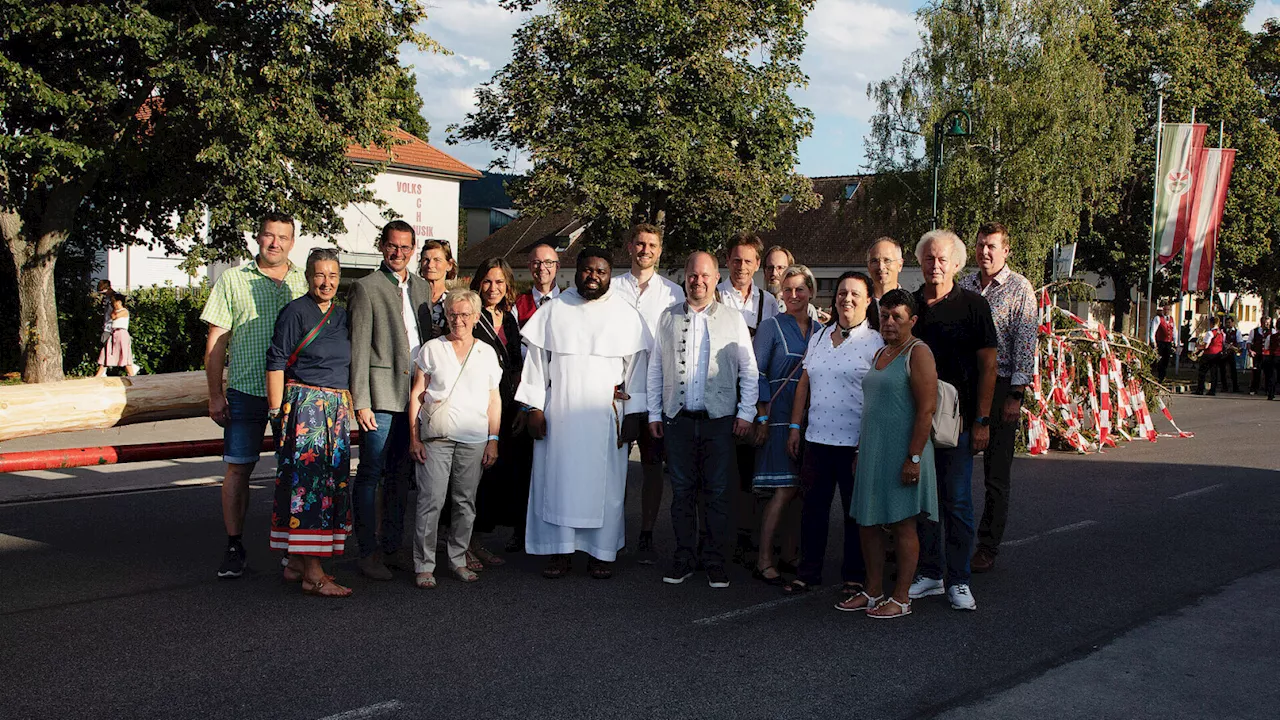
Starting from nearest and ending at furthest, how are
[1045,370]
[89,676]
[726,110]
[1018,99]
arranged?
[89,676] < [1045,370] < [1018,99] < [726,110]

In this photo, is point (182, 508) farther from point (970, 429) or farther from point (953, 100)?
point (953, 100)

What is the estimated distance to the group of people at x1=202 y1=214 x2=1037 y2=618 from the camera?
20.7 feet

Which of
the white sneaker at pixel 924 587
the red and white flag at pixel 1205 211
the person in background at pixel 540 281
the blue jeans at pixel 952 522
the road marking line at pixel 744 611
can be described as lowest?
the road marking line at pixel 744 611

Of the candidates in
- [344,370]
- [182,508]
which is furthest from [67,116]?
[344,370]

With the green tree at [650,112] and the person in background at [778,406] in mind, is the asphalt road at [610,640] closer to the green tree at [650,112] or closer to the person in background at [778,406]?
the person in background at [778,406]

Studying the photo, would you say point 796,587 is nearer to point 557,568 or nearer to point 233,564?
point 557,568

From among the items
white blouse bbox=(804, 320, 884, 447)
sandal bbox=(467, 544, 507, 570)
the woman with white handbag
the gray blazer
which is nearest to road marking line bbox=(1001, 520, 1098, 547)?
white blouse bbox=(804, 320, 884, 447)

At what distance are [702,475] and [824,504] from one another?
801 millimetres

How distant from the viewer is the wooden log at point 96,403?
6824 millimetres

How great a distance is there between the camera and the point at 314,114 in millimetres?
19391

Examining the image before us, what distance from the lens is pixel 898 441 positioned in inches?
236

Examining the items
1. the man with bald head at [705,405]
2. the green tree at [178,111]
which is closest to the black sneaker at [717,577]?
the man with bald head at [705,405]

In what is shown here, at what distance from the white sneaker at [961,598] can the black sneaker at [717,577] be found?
4.15 feet

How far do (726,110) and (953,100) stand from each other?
666 centimetres
